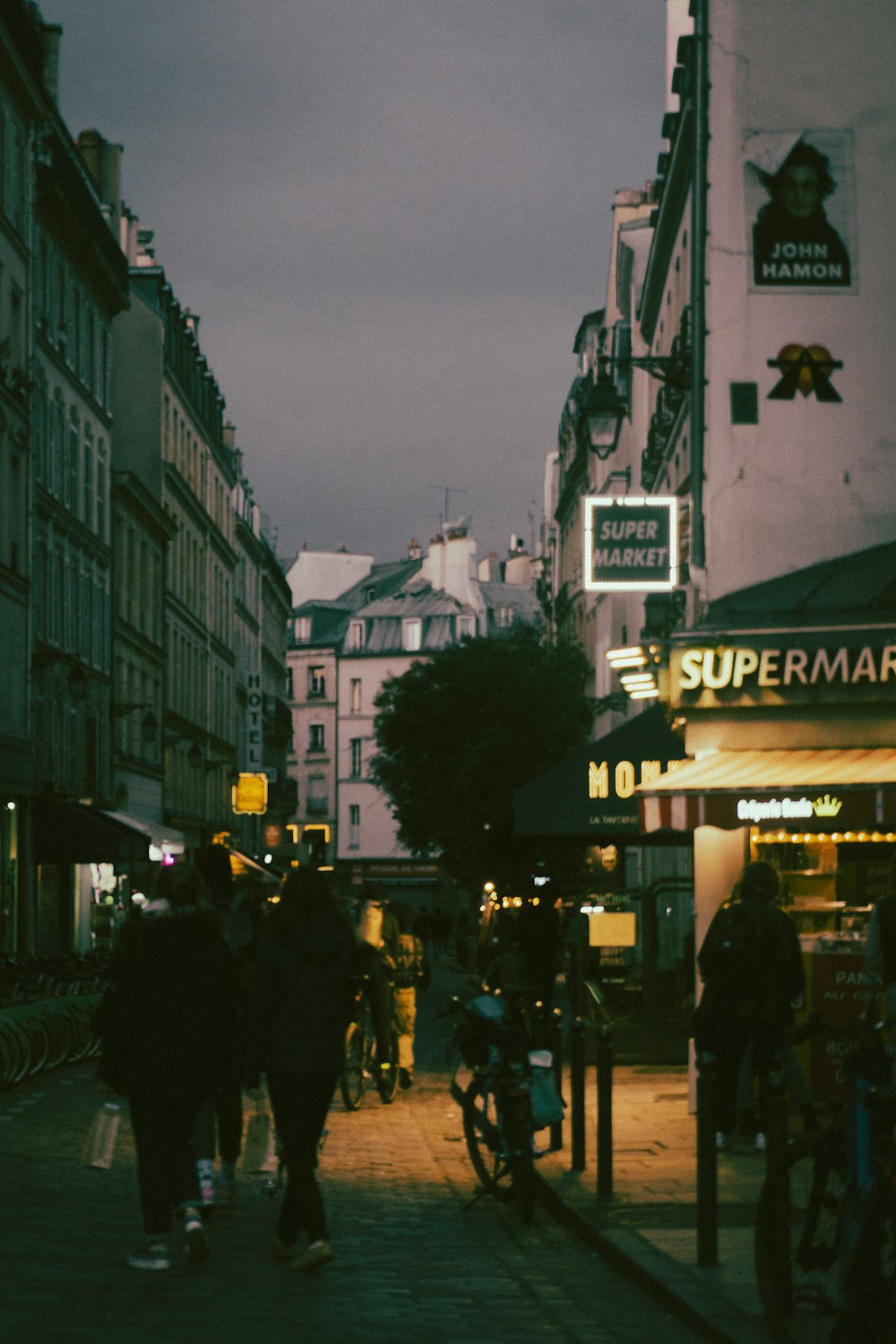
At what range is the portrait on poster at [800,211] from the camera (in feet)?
Answer: 66.5

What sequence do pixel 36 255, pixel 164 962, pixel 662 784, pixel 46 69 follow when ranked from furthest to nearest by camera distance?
1. pixel 46 69
2. pixel 36 255
3. pixel 662 784
4. pixel 164 962

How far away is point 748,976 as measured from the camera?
1416 cm

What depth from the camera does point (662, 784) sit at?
1756 centimetres

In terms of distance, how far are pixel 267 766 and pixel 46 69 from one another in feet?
163

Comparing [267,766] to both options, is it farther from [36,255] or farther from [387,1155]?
[387,1155]

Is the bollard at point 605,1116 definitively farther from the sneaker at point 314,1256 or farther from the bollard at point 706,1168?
the sneaker at point 314,1256

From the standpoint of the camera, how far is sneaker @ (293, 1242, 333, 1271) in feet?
33.2

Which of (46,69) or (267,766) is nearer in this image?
(46,69)

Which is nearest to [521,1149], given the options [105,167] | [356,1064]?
[356,1064]

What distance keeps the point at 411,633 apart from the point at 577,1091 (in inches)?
4236

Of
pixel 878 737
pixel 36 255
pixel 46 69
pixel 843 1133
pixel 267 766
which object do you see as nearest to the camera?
pixel 843 1133

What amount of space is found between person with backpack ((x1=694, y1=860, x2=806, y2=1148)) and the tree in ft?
153

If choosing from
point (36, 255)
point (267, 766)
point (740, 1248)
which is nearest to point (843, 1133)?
point (740, 1248)

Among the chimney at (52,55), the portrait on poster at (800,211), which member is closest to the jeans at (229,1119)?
the portrait on poster at (800,211)
